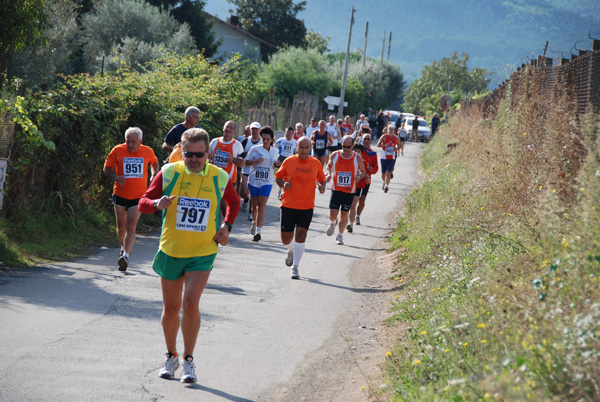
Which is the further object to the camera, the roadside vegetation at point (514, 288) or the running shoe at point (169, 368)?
the running shoe at point (169, 368)

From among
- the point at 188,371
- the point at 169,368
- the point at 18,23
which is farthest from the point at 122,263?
the point at 18,23

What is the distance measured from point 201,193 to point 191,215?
20 cm

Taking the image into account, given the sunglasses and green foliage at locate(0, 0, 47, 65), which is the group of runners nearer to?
the sunglasses

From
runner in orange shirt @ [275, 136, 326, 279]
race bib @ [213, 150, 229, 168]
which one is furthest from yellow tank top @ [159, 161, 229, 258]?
race bib @ [213, 150, 229, 168]

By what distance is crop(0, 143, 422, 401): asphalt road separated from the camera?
19.2 feet

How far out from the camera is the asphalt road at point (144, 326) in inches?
230

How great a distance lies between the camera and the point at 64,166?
12445mm

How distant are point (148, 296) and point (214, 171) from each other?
3.23 meters

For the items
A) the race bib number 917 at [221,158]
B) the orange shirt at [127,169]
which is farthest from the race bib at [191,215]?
the race bib number 917 at [221,158]

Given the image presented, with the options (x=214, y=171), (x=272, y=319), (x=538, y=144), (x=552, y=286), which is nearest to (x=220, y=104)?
(x=538, y=144)

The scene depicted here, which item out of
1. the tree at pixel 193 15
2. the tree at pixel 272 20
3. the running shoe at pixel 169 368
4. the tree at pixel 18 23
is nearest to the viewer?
the running shoe at pixel 169 368

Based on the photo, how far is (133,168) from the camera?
1046 centimetres

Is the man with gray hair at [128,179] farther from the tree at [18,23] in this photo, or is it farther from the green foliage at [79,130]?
the tree at [18,23]

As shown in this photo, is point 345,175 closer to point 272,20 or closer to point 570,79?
point 570,79
